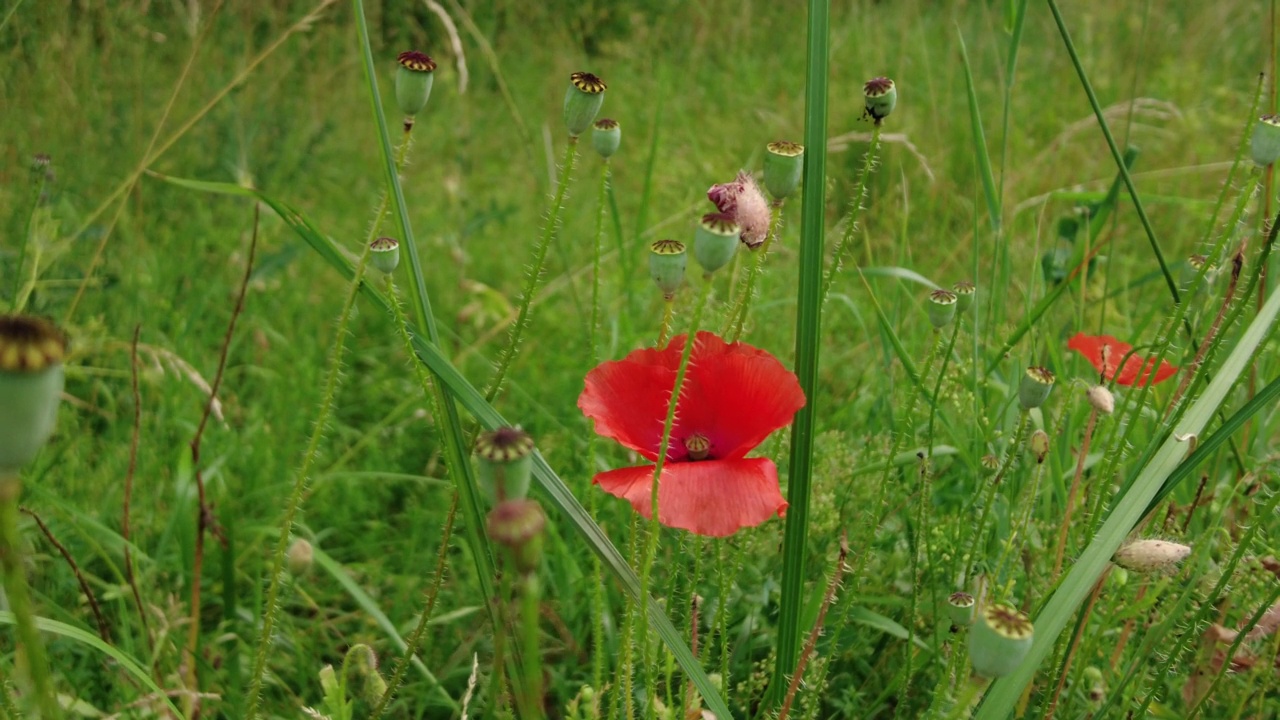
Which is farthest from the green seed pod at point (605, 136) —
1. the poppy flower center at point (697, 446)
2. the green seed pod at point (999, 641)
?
the green seed pod at point (999, 641)

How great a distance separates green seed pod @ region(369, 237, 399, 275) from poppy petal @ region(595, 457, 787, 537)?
0.86ft

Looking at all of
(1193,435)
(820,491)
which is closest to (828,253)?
(820,491)

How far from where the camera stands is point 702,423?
100cm

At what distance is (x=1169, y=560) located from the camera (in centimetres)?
79

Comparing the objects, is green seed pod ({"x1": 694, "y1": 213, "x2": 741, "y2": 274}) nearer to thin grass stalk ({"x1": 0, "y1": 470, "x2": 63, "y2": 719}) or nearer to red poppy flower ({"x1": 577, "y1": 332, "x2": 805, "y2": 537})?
red poppy flower ({"x1": 577, "y1": 332, "x2": 805, "y2": 537})

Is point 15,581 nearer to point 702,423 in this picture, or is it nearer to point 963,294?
point 702,423

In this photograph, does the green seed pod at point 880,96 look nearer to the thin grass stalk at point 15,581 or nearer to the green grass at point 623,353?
the green grass at point 623,353

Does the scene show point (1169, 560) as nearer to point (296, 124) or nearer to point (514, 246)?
point (514, 246)

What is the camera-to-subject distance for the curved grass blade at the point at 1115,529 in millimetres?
750

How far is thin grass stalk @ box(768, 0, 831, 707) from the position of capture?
869 mm

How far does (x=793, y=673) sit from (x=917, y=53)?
10.6ft

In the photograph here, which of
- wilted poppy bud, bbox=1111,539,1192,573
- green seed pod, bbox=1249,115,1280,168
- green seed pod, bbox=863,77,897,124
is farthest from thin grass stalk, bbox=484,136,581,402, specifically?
green seed pod, bbox=1249,115,1280,168

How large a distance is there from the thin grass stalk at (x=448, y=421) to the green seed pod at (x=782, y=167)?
0.99 ft

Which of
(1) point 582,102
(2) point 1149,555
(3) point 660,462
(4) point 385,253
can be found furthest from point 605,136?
(2) point 1149,555
